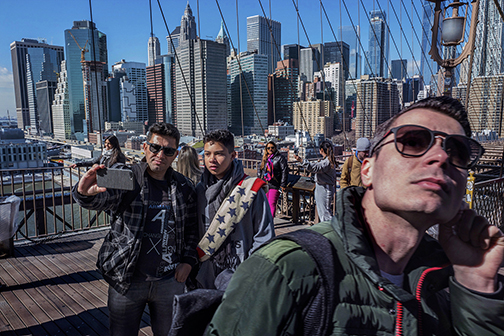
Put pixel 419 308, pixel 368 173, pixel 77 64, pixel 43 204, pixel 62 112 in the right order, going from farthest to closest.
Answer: pixel 77 64
pixel 62 112
pixel 43 204
pixel 368 173
pixel 419 308

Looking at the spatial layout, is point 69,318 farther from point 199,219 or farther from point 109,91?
point 109,91

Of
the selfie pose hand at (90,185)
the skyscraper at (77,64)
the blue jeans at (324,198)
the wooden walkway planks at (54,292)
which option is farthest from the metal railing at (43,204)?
the skyscraper at (77,64)

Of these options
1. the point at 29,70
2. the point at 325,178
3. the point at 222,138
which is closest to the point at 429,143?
the point at 222,138

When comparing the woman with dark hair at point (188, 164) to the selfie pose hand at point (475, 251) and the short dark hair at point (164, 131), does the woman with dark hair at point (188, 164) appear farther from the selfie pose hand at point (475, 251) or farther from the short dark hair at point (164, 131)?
the selfie pose hand at point (475, 251)

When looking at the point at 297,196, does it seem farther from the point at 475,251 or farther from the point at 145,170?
the point at 475,251

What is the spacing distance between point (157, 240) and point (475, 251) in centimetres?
153

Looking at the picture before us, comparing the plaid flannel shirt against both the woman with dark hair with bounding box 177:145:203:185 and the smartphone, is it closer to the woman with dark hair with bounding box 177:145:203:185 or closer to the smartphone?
the smartphone

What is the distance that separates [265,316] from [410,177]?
490 mm

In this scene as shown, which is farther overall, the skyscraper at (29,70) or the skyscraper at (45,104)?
the skyscraper at (29,70)

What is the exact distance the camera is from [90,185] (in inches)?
62.4

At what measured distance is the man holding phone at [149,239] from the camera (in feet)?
5.79

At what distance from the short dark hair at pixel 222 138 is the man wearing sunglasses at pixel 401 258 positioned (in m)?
1.49

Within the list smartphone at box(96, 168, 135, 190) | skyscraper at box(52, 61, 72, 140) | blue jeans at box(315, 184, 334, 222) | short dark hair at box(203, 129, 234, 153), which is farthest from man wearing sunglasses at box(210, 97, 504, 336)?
skyscraper at box(52, 61, 72, 140)

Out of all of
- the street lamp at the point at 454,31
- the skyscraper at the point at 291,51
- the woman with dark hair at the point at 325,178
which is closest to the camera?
the woman with dark hair at the point at 325,178
